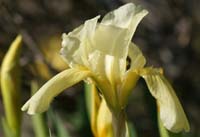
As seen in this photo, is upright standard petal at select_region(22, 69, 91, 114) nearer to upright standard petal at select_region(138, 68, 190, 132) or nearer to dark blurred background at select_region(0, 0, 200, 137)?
upright standard petal at select_region(138, 68, 190, 132)

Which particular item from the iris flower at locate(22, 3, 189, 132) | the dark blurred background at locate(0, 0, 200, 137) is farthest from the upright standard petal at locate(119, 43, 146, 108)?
the dark blurred background at locate(0, 0, 200, 137)

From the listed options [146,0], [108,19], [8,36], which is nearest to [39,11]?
[8,36]

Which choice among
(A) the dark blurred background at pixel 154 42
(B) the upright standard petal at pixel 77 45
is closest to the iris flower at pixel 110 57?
(B) the upright standard petal at pixel 77 45

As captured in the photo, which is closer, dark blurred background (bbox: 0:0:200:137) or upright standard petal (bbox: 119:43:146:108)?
Result: upright standard petal (bbox: 119:43:146:108)

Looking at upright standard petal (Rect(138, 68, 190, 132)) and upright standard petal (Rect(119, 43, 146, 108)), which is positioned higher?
upright standard petal (Rect(119, 43, 146, 108))

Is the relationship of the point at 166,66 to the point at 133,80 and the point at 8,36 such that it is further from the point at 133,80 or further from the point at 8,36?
the point at 133,80

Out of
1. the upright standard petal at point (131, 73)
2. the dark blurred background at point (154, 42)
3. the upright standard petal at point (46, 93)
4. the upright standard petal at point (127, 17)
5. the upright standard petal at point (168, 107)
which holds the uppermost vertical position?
the upright standard petal at point (127, 17)

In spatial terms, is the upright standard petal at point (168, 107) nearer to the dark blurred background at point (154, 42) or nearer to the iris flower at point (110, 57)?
the iris flower at point (110, 57)

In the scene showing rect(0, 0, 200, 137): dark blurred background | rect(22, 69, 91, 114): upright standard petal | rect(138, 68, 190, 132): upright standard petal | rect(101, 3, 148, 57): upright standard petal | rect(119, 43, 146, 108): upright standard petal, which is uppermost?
rect(101, 3, 148, 57): upright standard petal
